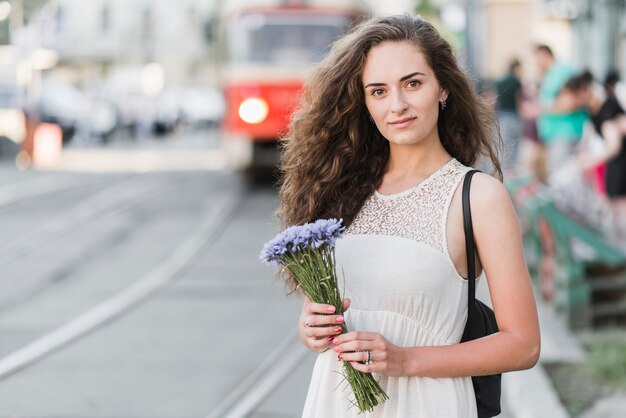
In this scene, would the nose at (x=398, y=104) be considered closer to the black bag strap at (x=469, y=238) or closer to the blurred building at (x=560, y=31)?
the black bag strap at (x=469, y=238)

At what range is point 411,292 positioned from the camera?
8.09 ft

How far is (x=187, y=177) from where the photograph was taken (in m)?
18.5

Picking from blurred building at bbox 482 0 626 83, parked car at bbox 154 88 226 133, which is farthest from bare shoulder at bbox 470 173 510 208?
parked car at bbox 154 88 226 133

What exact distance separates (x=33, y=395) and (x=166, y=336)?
1550 mm

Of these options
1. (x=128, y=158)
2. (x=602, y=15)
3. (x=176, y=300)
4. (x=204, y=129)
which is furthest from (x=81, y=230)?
(x=204, y=129)

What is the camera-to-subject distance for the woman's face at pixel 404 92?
8.39 ft

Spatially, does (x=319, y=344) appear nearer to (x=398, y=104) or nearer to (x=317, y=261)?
(x=317, y=261)

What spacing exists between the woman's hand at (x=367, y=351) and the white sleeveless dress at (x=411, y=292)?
5.6 inches

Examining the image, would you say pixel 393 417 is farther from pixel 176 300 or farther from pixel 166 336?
pixel 176 300

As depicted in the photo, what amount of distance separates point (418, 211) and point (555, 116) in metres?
8.78

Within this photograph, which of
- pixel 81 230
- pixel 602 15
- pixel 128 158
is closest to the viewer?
pixel 81 230

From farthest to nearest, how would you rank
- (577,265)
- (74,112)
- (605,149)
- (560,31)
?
(74,112) < (560,31) < (605,149) < (577,265)

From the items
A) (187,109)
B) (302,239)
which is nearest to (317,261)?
(302,239)

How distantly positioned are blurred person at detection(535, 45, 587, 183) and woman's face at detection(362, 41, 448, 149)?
8.23m
